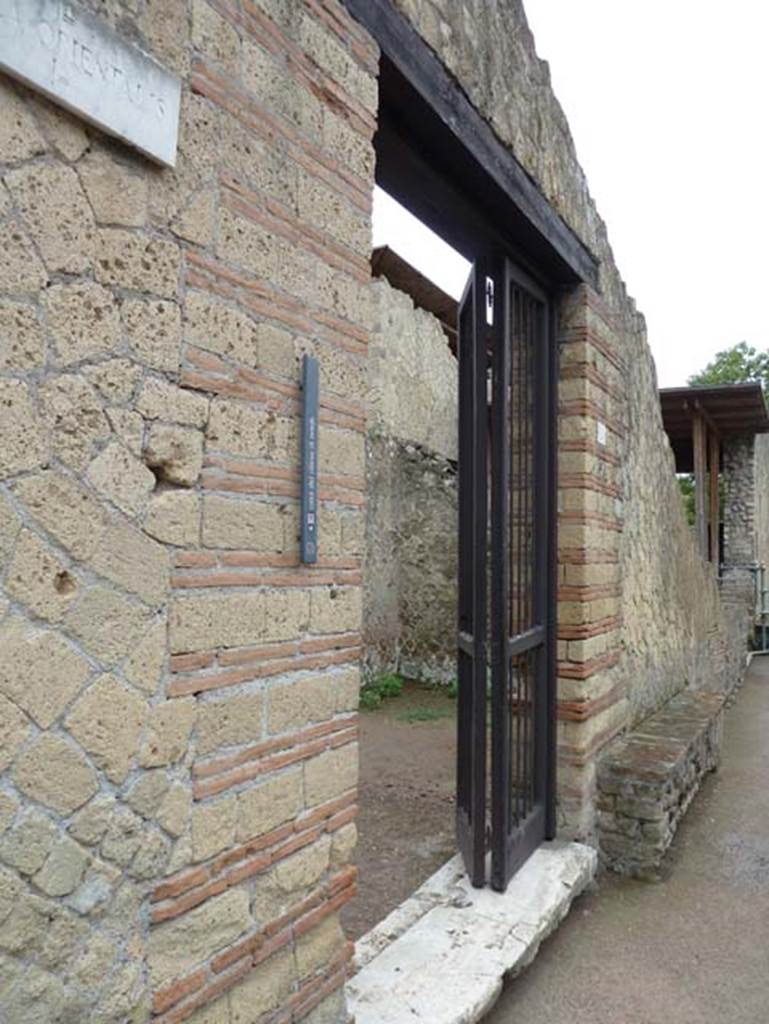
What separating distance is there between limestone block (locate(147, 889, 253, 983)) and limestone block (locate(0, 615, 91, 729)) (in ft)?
1.89

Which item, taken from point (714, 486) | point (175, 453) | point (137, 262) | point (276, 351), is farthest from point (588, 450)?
point (714, 486)

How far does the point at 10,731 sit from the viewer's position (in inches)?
53.0

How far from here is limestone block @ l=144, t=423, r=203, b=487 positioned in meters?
1.63

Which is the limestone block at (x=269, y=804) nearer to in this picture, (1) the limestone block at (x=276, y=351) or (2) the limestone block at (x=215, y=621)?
(2) the limestone block at (x=215, y=621)

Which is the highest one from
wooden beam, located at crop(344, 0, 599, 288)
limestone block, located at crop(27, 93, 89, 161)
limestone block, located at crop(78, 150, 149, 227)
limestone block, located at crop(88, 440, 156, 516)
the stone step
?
wooden beam, located at crop(344, 0, 599, 288)

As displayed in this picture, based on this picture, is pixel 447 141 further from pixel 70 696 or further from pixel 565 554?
pixel 70 696

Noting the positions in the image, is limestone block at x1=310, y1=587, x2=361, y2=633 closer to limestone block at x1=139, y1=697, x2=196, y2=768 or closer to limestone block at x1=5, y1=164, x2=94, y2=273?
limestone block at x1=139, y1=697, x2=196, y2=768

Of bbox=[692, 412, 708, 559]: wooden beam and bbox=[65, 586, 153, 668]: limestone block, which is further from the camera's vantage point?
bbox=[692, 412, 708, 559]: wooden beam

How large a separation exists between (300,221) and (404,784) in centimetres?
454

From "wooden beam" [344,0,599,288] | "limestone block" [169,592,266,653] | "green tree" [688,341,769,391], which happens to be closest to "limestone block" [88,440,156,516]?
"limestone block" [169,592,266,653]

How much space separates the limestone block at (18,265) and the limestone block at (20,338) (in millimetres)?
30

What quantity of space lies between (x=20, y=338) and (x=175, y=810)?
1.00m

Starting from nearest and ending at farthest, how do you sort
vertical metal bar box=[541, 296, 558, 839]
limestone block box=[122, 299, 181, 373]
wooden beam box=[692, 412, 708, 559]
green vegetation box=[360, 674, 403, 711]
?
limestone block box=[122, 299, 181, 373] → vertical metal bar box=[541, 296, 558, 839] → green vegetation box=[360, 674, 403, 711] → wooden beam box=[692, 412, 708, 559]

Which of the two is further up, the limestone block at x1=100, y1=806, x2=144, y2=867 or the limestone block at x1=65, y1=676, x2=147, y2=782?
the limestone block at x1=65, y1=676, x2=147, y2=782
